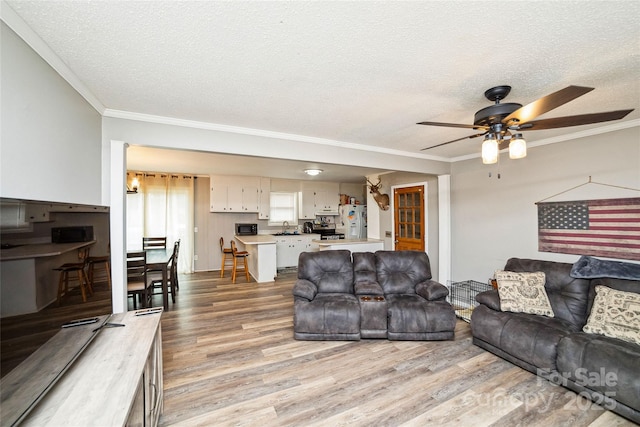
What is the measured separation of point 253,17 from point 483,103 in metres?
2.09

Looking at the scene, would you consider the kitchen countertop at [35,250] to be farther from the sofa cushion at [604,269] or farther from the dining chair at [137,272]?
the sofa cushion at [604,269]

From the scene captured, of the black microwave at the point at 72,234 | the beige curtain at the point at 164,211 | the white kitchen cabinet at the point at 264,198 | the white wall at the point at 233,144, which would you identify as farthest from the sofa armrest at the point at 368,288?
the beige curtain at the point at 164,211

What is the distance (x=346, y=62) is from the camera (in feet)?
5.41

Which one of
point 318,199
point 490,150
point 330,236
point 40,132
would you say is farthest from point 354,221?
point 40,132

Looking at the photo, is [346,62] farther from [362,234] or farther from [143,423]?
[362,234]

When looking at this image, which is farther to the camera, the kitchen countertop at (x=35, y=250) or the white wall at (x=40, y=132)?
the white wall at (x=40, y=132)

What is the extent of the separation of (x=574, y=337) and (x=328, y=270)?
2511 millimetres

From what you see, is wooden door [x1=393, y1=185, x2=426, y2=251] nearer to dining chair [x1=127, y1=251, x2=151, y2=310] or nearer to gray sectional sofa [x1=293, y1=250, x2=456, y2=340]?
gray sectional sofa [x1=293, y1=250, x2=456, y2=340]

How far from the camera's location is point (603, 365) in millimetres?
1896

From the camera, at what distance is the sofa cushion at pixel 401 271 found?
11.1 feet

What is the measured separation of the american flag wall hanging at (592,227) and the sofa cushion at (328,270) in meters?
2.60

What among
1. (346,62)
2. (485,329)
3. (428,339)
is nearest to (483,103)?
(346,62)

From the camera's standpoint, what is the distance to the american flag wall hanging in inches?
104

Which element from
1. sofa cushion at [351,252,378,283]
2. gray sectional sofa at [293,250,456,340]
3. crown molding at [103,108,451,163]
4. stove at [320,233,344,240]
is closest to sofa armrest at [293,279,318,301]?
gray sectional sofa at [293,250,456,340]
